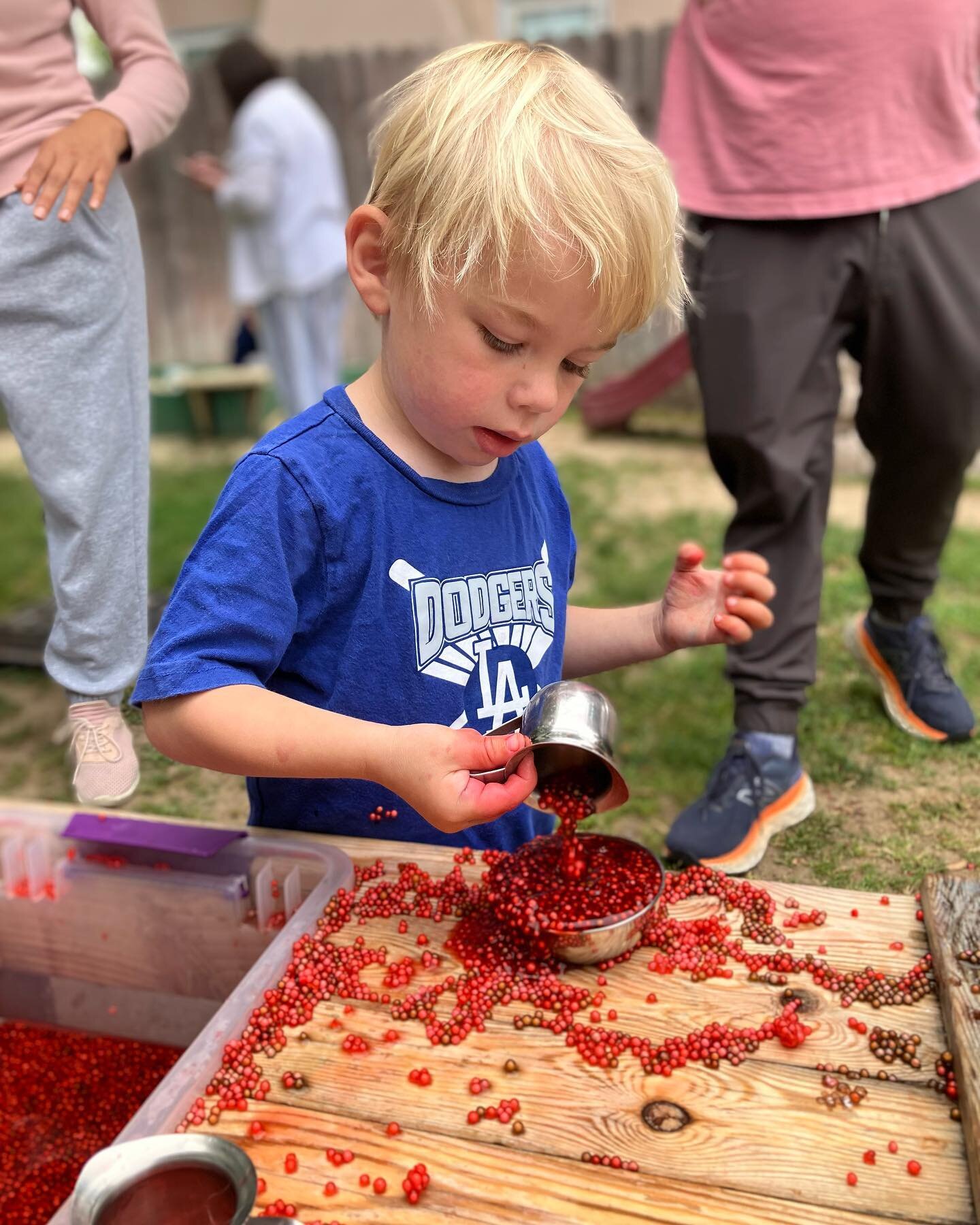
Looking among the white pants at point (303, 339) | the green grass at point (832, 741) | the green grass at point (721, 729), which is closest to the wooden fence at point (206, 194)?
the white pants at point (303, 339)

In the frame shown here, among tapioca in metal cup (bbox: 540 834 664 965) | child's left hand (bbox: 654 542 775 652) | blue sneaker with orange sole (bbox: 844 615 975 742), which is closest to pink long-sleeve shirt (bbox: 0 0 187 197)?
child's left hand (bbox: 654 542 775 652)

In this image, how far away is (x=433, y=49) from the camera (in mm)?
9672

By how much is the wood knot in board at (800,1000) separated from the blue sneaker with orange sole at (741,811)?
2.93ft

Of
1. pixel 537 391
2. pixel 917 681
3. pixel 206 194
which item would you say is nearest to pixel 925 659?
pixel 917 681

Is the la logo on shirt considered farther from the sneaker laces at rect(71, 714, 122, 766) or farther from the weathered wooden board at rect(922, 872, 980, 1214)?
the sneaker laces at rect(71, 714, 122, 766)

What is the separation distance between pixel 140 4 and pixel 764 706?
205 cm

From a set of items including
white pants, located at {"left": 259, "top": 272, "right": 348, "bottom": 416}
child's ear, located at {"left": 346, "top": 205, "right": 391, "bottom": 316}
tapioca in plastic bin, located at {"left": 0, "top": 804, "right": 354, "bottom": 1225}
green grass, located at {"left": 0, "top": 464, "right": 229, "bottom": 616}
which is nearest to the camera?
child's ear, located at {"left": 346, "top": 205, "right": 391, "bottom": 316}

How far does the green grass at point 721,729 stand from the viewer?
2.42m

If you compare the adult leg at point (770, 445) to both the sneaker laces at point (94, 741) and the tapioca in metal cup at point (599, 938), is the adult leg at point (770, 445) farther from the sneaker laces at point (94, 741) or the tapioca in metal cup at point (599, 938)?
the sneaker laces at point (94, 741)

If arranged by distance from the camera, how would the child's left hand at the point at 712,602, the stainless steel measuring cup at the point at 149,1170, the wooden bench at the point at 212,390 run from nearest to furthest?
the stainless steel measuring cup at the point at 149,1170 → the child's left hand at the point at 712,602 → the wooden bench at the point at 212,390

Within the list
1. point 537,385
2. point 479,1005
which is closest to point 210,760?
point 479,1005

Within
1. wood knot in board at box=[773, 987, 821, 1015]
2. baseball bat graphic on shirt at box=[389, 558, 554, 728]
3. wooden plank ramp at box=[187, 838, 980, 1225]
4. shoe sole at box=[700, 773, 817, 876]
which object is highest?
baseball bat graphic on shirt at box=[389, 558, 554, 728]

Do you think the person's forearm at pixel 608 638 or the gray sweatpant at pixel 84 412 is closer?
the person's forearm at pixel 608 638

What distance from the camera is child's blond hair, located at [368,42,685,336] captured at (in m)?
1.43
